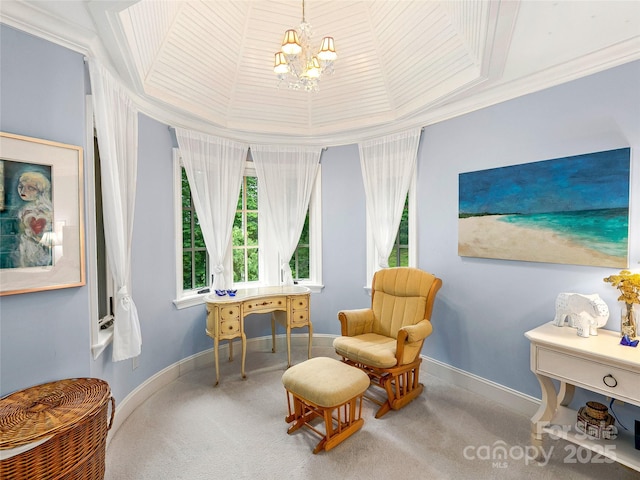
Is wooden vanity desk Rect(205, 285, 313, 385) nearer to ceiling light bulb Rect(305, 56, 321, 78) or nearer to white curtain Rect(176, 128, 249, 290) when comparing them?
white curtain Rect(176, 128, 249, 290)

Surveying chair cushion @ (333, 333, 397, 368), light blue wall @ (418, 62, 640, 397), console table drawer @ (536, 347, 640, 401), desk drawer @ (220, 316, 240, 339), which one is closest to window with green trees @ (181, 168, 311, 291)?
desk drawer @ (220, 316, 240, 339)

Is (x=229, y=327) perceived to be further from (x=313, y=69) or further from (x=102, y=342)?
(x=313, y=69)

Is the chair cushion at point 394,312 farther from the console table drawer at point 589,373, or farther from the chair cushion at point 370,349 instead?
the console table drawer at point 589,373

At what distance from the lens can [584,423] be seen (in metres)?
1.92

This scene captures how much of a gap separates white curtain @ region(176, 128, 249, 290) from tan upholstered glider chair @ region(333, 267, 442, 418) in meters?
1.55

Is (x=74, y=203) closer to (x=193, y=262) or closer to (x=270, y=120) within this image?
(x=193, y=262)

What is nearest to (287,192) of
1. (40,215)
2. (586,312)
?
(40,215)

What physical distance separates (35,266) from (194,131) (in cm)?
206

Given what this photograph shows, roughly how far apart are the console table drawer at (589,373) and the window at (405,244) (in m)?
1.55

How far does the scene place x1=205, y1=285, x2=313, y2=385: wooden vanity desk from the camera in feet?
10.2

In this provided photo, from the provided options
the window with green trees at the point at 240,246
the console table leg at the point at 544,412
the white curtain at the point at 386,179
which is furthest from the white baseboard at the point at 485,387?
the window with green trees at the point at 240,246

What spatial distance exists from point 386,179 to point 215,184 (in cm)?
193

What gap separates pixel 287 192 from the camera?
12.7ft

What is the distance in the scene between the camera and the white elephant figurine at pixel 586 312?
194 cm
